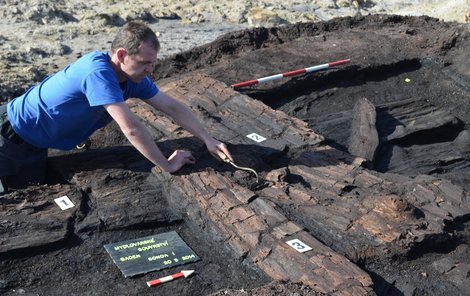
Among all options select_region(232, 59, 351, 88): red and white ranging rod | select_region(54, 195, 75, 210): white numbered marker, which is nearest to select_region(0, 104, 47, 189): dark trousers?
select_region(54, 195, 75, 210): white numbered marker

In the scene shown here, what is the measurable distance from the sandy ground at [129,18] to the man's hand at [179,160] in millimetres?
4404

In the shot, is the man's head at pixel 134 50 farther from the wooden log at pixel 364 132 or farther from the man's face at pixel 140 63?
the wooden log at pixel 364 132

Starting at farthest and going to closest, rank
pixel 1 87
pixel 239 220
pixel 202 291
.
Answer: pixel 1 87
pixel 239 220
pixel 202 291

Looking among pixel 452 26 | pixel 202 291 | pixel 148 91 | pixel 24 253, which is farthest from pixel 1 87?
pixel 452 26

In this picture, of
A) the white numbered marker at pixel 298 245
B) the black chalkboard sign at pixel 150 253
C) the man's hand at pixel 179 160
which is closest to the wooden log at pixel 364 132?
the man's hand at pixel 179 160

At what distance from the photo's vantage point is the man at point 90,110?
4.58 metres

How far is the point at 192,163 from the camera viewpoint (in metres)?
5.12

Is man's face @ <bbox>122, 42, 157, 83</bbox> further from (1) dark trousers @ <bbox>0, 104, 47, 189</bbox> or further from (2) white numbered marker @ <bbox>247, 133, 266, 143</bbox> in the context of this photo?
(2) white numbered marker @ <bbox>247, 133, 266, 143</bbox>

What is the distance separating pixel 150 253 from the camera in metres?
4.33

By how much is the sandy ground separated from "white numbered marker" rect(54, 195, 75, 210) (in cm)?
439

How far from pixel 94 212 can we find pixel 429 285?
89.8 inches

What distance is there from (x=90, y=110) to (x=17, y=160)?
77 centimetres

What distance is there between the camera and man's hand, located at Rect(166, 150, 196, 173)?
4961 millimetres

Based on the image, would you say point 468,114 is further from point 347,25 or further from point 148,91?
point 148,91
